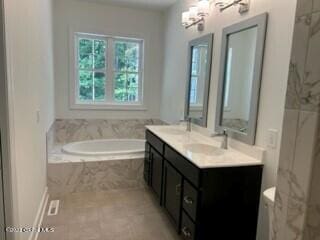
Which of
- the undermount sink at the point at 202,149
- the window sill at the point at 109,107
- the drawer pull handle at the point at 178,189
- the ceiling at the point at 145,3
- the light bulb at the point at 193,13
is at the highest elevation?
the ceiling at the point at 145,3

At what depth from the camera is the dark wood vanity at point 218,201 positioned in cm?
171

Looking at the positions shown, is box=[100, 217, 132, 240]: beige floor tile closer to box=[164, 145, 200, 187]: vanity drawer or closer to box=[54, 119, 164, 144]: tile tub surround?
box=[164, 145, 200, 187]: vanity drawer

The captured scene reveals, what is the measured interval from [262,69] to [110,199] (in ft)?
7.19

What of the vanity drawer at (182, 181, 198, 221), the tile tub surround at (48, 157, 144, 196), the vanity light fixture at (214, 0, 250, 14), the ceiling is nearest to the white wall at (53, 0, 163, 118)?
the ceiling

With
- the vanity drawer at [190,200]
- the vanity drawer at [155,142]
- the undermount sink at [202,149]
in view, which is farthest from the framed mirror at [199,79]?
the vanity drawer at [190,200]

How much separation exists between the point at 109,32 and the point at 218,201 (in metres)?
3.20

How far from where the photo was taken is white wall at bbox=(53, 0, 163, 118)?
3703mm

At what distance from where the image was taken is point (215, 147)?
7.38 ft

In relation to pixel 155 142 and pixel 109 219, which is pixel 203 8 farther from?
pixel 109 219

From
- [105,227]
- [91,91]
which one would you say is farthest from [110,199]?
[91,91]

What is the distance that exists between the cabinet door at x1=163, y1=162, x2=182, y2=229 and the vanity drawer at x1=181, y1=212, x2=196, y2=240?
97mm

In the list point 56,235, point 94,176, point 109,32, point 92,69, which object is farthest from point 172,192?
point 109,32

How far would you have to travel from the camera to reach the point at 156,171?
2.68 metres

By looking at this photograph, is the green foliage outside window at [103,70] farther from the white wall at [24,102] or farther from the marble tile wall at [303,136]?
the marble tile wall at [303,136]
